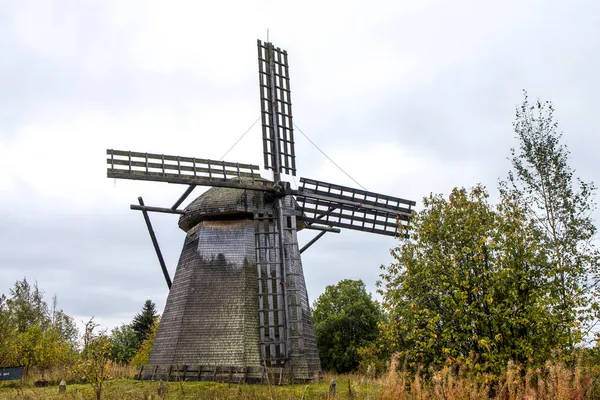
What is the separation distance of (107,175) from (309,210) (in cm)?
791

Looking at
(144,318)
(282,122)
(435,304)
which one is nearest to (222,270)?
(282,122)

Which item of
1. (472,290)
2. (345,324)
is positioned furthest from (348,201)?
(345,324)

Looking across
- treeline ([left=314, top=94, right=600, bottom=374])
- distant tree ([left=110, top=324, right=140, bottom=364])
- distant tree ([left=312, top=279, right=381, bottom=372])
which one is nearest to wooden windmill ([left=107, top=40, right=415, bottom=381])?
treeline ([left=314, top=94, right=600, bottom=374])

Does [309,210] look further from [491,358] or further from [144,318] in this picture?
[144,318]

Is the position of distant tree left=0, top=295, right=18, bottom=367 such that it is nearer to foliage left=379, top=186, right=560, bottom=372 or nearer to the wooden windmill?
the wooden windmill

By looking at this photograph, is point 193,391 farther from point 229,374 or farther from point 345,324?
point 345,324

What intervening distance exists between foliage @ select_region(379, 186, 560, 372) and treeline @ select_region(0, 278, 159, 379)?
22.7ft

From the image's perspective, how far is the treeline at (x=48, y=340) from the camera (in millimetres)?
12805

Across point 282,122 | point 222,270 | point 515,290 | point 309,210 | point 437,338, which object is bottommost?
point 437,338

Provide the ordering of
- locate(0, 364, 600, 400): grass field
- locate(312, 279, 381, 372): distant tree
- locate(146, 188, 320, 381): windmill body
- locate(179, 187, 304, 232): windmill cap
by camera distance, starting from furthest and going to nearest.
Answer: locate(312, 279, 381, 372): distant tree
locate(179, 187, 304, 232): windmill cap
locate(146, 188, 320, 381): windmill body
locate(0, 364, 600, 400): grass field

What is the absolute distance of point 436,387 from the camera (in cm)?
892

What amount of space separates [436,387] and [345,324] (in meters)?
33.9

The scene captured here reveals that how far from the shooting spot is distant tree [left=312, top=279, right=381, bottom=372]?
135 ft

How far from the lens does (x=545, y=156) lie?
19.6 metres
